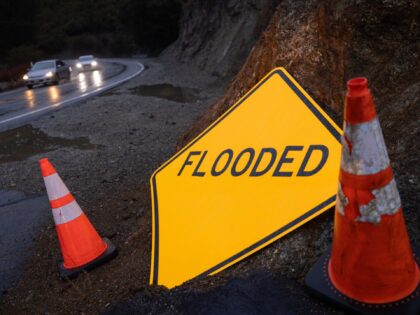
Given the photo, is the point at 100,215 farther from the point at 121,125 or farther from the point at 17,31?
the point at 17,31

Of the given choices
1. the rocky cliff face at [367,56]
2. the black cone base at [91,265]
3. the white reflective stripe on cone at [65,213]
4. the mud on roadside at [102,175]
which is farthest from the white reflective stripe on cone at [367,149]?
the white reflective stripe on cone at [65,213]

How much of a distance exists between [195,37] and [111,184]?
76.4ft

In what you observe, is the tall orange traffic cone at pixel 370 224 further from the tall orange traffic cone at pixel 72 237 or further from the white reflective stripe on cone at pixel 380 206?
the tall orange traffic cone at pixel 72 237

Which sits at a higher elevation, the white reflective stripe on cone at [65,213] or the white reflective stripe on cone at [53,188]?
the white reflective stripe on cone at [53,188]

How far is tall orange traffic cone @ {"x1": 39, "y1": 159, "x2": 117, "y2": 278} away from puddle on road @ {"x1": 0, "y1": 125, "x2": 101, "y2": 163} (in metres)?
3.72

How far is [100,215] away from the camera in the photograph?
168 inches

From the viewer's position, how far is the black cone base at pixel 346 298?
1811 mm

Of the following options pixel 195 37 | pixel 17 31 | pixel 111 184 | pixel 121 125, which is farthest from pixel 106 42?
pixel 111 184

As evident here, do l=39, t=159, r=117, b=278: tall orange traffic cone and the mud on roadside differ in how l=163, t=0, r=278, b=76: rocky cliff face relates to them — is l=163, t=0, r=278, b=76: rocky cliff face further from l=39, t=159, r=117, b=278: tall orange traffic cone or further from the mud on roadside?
l=39, t=159, r=117, b=278: tall orange traffic cone

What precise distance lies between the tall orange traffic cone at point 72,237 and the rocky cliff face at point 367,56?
80.7 inches

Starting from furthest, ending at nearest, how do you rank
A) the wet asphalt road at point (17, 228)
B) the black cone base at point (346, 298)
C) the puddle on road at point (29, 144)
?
the puddle on road at point (29, 144), the wet asphalt road at point (17, 228), the black cone base at point (346, 298)

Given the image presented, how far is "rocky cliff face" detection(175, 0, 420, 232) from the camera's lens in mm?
2973

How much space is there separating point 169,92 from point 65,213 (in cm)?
1055

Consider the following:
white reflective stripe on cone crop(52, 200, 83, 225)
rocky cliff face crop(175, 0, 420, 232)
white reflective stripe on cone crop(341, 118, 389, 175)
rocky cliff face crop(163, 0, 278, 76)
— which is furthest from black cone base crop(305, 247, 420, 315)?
rocky cliff face crop(163, 0, 278, 76)
